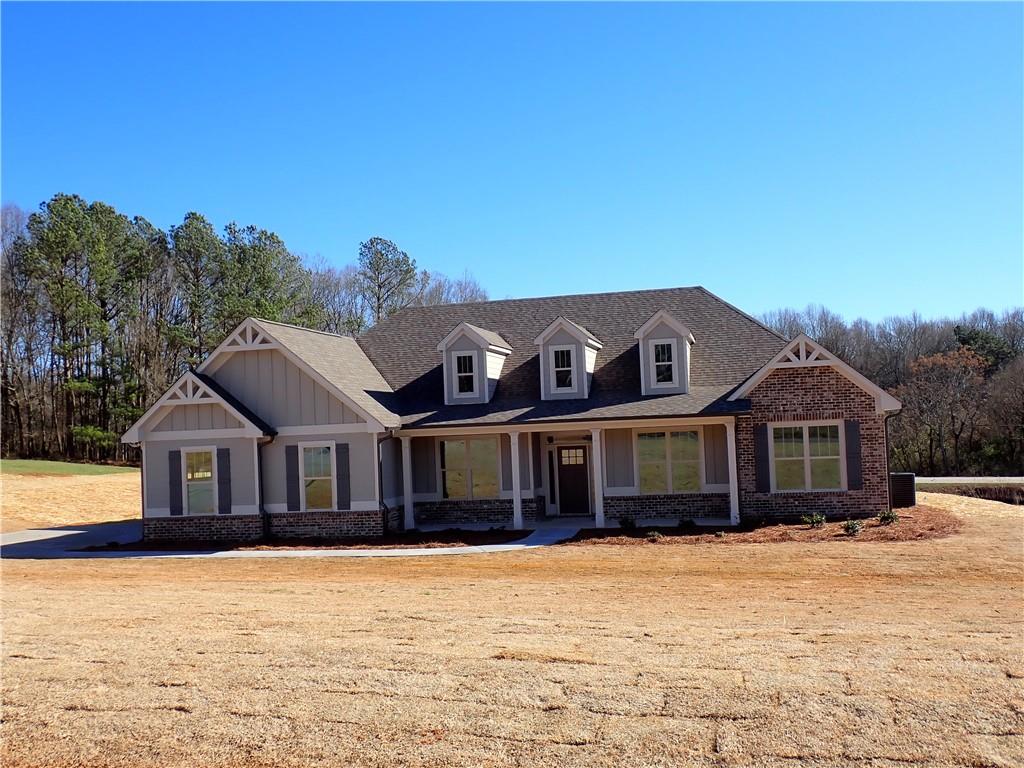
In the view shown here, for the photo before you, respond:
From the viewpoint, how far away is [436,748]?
682 cm

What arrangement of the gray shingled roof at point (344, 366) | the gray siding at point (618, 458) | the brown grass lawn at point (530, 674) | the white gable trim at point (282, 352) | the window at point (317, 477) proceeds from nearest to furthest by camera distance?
1. the brown grass lawn at point (530, 674)
2. the white gable trim at point (282, 352)
3. the window at point (317, 477)
4. the gray shingled roof at point (344, 366)
5. the gray siding at point (618, 458)

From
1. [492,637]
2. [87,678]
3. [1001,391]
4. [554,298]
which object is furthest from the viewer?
[1001,391]

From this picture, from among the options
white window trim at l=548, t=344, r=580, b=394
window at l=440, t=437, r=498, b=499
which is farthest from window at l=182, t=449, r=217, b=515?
white window trim at l=548, t=344, r=580, b=394

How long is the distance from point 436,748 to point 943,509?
2138cm

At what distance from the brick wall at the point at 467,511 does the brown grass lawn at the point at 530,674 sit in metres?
9.67

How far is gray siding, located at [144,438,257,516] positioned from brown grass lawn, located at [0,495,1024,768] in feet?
27.3

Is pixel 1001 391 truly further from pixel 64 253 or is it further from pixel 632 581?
pixel 64 253

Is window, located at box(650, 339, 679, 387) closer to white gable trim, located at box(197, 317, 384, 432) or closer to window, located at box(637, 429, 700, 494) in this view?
window, located at box(637, 429, 700, 494)

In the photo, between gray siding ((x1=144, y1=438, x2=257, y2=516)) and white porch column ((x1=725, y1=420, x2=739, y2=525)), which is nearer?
white porch column ((x1=725, y1=420, x2=739, y2=525))

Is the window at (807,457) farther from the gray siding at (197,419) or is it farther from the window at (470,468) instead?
the gray siding at (197,419)

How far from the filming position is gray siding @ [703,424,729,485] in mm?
23547

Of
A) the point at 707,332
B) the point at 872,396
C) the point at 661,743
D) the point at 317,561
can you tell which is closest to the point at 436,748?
the point at 661,743

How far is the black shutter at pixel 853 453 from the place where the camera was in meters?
22.1

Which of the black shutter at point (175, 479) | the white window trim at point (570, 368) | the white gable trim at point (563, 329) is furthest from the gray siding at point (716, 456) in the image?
the black shutter at point (175, 479)
